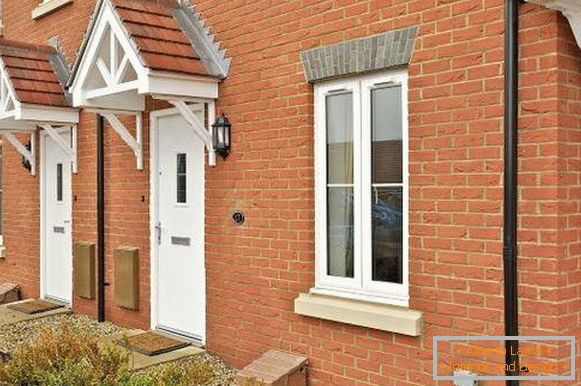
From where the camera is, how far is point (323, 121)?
17.8ft

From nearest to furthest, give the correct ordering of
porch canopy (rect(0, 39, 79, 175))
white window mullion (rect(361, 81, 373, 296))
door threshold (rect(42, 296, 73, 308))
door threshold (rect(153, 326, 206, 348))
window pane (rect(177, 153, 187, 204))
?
white window mullion (rect(361, 81, 373, 296))
door threshold (rect(153, 326, 206, 348))
window pane (rect(177, 153, 187, 204))
porch canopy (rect(0, 39, 79, 175))
door threshold (rect(42, 296, 73, 308))

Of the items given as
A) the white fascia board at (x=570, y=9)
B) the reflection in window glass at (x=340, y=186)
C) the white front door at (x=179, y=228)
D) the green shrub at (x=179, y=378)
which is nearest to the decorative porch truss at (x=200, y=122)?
the white front door at (x=179, y=228)

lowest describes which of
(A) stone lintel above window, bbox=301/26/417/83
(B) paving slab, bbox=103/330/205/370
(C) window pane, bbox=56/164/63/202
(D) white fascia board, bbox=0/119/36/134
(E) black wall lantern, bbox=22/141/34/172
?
(B) paving slab, bbox=103/330/205/370

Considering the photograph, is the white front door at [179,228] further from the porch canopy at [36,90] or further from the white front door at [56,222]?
the white front door at [56,222]

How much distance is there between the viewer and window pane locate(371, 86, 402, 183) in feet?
16.0

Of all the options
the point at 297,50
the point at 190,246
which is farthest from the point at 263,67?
the point at 190,246

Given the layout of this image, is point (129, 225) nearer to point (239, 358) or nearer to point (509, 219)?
point (239, 358)

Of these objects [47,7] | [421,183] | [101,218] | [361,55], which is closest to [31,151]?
[47,7]

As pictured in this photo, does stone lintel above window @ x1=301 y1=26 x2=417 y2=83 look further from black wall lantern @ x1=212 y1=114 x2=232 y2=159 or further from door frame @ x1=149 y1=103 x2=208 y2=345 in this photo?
door frame @ x1=149 y1=103 x2=208 y2=345

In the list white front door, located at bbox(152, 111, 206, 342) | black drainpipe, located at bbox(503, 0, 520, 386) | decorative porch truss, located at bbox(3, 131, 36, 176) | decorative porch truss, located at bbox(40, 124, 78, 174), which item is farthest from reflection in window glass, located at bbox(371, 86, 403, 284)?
decorative porch truss, located at bbox(3, 131, 36, 176)

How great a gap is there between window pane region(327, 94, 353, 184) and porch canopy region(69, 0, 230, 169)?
1382 millimetres

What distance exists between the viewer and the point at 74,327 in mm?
7738

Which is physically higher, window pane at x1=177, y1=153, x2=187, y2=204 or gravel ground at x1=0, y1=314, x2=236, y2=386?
window pane at x1=177, y1=153, x2=187, y2=204

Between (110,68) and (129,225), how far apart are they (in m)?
1.98
